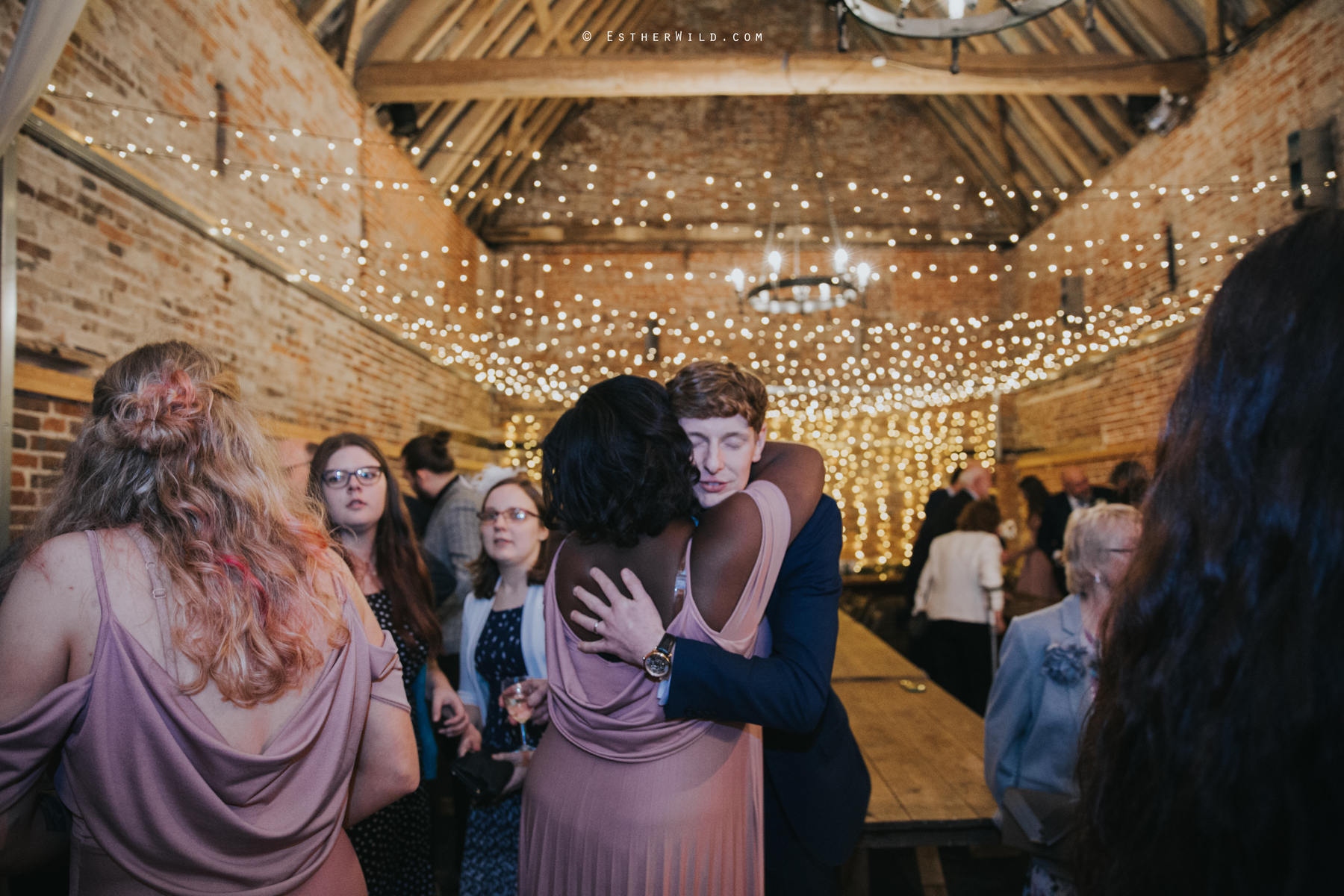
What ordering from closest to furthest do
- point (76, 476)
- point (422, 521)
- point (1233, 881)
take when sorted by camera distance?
point (1233, 881) < point (76, 476) < point (422, 521)

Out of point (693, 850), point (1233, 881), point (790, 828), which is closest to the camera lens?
point (1233, 881)

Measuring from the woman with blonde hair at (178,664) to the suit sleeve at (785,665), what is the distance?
528mm

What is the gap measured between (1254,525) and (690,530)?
781 mm

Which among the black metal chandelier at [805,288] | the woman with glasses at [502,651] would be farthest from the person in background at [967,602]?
the woman with glasses at [502,651]

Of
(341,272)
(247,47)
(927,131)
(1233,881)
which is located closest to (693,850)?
(1233,881)

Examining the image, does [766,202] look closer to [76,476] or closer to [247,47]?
[247,47]

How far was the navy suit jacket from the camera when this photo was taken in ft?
3.78

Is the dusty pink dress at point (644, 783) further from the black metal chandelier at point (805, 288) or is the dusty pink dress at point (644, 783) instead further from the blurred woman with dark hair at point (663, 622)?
the black metal chandelier at point (805, 288)

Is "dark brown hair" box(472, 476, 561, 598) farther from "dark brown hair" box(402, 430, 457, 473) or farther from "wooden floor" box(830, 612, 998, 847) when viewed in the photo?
"dark brown hair" box(402, 430, 457, 473)

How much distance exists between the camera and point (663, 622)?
1.20 meters

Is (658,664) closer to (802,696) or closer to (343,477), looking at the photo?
(802,696)

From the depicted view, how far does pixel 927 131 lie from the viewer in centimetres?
995

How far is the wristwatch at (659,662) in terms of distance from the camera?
3.77ft

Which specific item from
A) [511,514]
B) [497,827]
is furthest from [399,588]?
[497,827]
